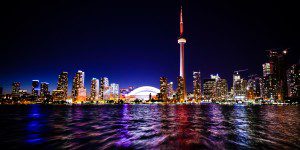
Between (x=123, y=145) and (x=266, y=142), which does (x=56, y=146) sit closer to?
(x=123, y=145)

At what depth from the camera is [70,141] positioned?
818 inches

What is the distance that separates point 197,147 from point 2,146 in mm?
14602

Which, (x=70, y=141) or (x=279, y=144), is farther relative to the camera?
(x=70, y=141)

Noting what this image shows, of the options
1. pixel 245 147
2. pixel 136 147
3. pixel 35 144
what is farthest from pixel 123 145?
pixel 245 147

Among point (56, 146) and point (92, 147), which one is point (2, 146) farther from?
point (92, 147)

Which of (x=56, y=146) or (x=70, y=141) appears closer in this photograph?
(x=56, y=146)

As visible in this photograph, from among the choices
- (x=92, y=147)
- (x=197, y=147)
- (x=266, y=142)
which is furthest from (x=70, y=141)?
(x=266, y=142)

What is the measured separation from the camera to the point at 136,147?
60.0ft

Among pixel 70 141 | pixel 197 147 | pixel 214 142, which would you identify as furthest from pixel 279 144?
pixel 70 141

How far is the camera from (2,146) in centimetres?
1902

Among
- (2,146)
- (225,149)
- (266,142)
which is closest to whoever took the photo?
(225,149)

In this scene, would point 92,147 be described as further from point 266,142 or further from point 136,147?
point 266,142

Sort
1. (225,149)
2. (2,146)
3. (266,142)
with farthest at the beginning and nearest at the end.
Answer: (266,142), (2,146), (225,149)

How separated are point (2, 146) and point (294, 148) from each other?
70.1 feet
